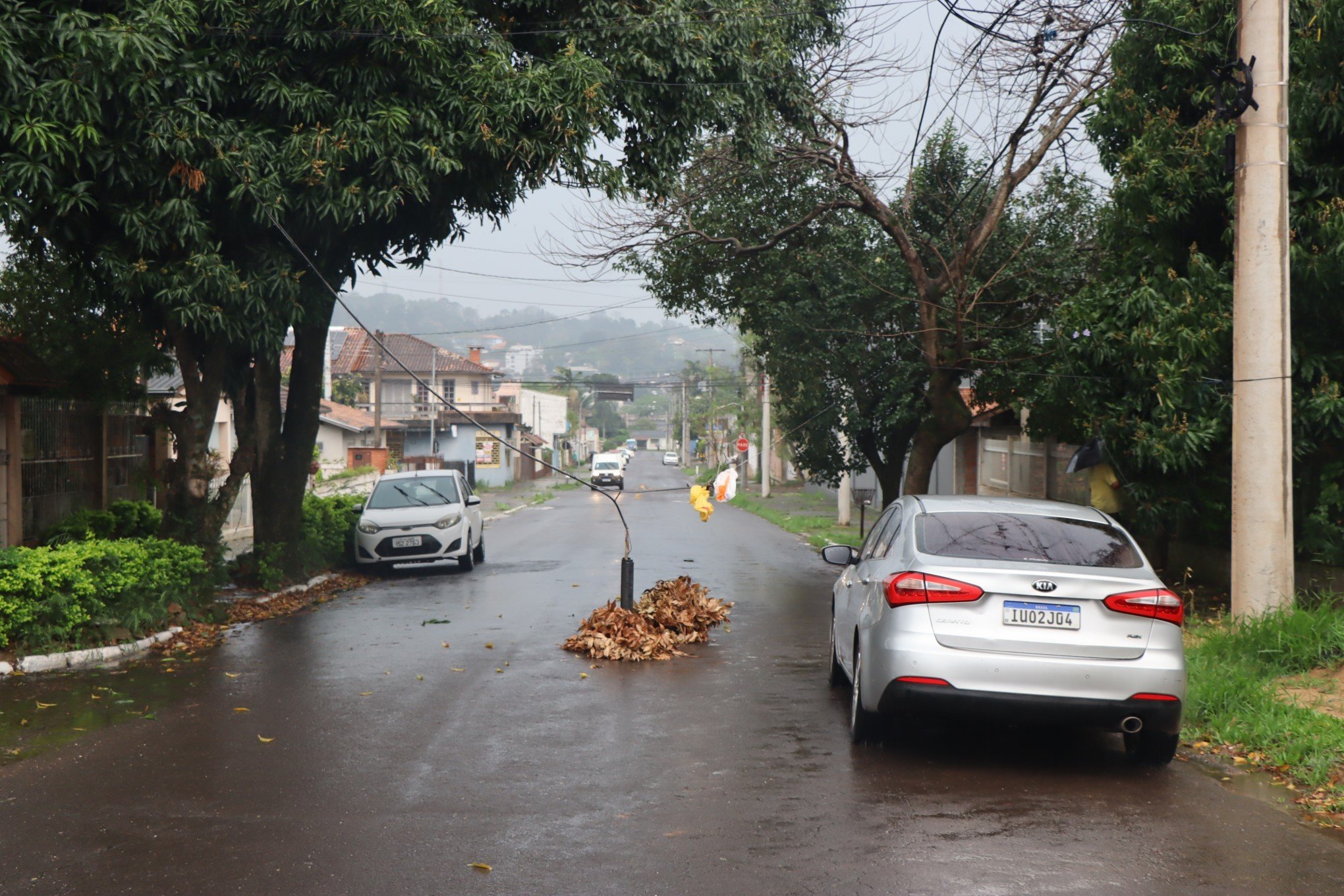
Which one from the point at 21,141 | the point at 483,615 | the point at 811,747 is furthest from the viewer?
the point at 483,615

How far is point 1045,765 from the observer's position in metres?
7.19

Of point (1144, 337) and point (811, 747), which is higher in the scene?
point (1144, 337)

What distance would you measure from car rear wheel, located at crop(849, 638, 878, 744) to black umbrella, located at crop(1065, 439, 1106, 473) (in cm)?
769

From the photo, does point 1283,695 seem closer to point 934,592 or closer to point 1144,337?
point 934,592

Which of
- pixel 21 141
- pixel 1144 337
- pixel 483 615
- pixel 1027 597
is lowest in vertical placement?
pixel 483 615

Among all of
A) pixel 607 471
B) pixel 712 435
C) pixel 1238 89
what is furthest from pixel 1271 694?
pixel 712 435

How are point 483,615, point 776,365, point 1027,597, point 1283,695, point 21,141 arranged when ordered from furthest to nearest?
point 776,365
point 483,615
point 21,141
point 1283,695
point 1027,597

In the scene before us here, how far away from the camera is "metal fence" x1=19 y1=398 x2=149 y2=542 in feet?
53.0

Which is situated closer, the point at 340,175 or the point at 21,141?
the point at 21,141

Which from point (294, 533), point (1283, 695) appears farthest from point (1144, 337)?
point (294, 533)

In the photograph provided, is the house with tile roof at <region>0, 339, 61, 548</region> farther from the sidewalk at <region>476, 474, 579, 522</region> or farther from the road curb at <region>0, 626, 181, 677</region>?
the sidewalk at <region>476, 474, 579, 522</region>

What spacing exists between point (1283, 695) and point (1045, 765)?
2.40 metres

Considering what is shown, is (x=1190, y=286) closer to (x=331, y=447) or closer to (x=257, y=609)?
(x=257, y=609)

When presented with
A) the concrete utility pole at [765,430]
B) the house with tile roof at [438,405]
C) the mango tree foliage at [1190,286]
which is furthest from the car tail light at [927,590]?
the house with tile roof at [438,405]
